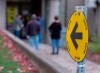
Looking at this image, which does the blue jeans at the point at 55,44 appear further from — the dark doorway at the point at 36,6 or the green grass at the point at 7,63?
the dark doorway at the point at 36,6

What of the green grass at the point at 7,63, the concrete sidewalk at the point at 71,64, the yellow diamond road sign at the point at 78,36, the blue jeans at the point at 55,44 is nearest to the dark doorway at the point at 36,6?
the blue jeans at the point at 55,44

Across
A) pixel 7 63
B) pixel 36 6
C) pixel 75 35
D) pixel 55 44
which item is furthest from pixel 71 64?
pixel 36 6

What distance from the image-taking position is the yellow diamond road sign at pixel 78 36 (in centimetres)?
632

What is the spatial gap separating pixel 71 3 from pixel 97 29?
2159cm

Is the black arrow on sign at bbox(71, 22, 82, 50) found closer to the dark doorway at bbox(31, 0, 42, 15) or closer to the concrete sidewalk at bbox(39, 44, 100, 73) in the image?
the concrete sidewalk at bbox(39, 44, 100, 73)

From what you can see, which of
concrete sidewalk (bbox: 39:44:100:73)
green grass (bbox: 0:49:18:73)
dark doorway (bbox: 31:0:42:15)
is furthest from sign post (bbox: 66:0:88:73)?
dark doorway (bbox: 31:0:42:15)

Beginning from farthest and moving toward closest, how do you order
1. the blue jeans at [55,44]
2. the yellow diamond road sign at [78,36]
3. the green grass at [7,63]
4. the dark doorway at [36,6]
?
the dark doorway at [36,6]
the blue jeans at [55,44]
the green grass at [7,63]
the yellow diamond road sign at [78,36]

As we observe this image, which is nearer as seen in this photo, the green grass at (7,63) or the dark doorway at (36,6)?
the green grass at (7,63)

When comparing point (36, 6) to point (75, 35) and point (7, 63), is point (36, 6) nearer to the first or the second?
point (7, 63)

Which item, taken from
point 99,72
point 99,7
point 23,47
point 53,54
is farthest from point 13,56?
point 99,7

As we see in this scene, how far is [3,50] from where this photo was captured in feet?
51.4

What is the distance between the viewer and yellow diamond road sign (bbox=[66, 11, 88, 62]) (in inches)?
249

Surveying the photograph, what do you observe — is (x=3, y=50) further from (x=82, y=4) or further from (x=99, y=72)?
(x=82, y=4)

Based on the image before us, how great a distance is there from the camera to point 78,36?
6383 mm
